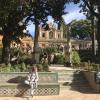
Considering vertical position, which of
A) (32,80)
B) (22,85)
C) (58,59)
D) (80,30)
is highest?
(80,30)

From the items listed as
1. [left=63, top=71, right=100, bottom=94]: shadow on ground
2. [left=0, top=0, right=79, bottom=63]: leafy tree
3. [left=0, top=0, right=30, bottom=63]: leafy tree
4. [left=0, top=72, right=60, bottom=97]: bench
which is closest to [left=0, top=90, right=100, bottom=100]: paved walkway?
[left=0, top=72, right=60, bottom=97]: bench

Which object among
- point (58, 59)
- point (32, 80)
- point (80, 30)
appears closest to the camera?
point (32, 80)

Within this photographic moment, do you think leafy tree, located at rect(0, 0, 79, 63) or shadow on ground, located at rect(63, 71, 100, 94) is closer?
shadow on ground, located at rect(63, 71, 100, 94)

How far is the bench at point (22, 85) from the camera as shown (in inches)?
813

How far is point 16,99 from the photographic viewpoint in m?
19.4

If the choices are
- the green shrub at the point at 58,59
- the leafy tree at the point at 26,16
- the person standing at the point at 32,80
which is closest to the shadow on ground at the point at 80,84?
the person standing at the point at 32,80

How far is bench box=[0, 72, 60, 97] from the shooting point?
20.6 meters

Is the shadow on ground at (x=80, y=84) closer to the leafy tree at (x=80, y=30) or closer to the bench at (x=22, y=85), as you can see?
the bench at (x=22, y=85)

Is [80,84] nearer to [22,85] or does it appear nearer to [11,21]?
[22,85]

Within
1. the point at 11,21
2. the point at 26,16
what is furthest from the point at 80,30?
the point at 11,21

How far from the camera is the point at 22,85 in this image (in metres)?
20.9

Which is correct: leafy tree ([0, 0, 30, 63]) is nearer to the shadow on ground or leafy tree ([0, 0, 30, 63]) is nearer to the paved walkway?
the shadow on ground

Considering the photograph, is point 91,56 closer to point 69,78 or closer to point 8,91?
point 69,78

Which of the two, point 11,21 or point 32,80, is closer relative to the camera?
point 32,80
